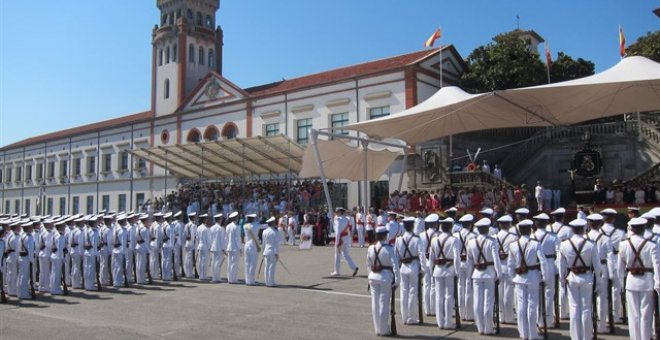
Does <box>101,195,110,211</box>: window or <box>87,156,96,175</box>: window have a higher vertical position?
<box>87,156,96,175</box>: window

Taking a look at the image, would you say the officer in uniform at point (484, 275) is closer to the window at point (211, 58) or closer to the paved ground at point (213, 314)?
the paved ground at point (213, 314)

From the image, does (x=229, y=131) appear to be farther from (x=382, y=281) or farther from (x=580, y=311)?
(x=580, y=311)

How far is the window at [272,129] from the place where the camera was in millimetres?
36319

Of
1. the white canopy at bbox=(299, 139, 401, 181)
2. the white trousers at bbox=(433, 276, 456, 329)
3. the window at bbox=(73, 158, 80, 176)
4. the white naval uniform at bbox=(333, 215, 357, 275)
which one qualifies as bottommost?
the white trousers at bbox=(433, 276, 456, 329)

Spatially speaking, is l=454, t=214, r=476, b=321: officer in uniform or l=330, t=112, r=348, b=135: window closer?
l=454, t=214, r=476, b=321: officer in uniform

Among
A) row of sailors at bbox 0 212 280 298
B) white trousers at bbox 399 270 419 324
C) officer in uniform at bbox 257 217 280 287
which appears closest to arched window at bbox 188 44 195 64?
row of sailors at bbox 0 212 280 298

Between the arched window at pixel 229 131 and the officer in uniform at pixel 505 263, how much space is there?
3100 centimetres

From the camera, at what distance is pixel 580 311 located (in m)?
8.01

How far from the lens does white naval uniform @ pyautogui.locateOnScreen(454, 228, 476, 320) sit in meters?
9.59

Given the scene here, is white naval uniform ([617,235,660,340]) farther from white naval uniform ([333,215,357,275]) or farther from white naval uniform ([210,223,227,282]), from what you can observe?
white naval uniform ([210,223,227,282])

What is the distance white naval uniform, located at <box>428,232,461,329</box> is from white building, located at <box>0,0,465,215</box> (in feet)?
69.4

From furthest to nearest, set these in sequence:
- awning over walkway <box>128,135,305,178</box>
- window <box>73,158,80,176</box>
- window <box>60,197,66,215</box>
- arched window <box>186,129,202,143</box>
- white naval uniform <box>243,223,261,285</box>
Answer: window <box>60,197,66,215</box>, window <box>73,158,80,176</box>, arched window <box>186,129,202,143</box>, awning over walkway <box>128,135,305,178</box>, white naval uniform <box>243,223,261,285</box>

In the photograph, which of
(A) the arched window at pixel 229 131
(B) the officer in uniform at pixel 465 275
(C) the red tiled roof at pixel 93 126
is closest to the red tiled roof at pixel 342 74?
(A) the arched window at pixel 229 131

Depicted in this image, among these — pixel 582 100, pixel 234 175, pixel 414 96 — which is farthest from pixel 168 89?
pixel 582 100
